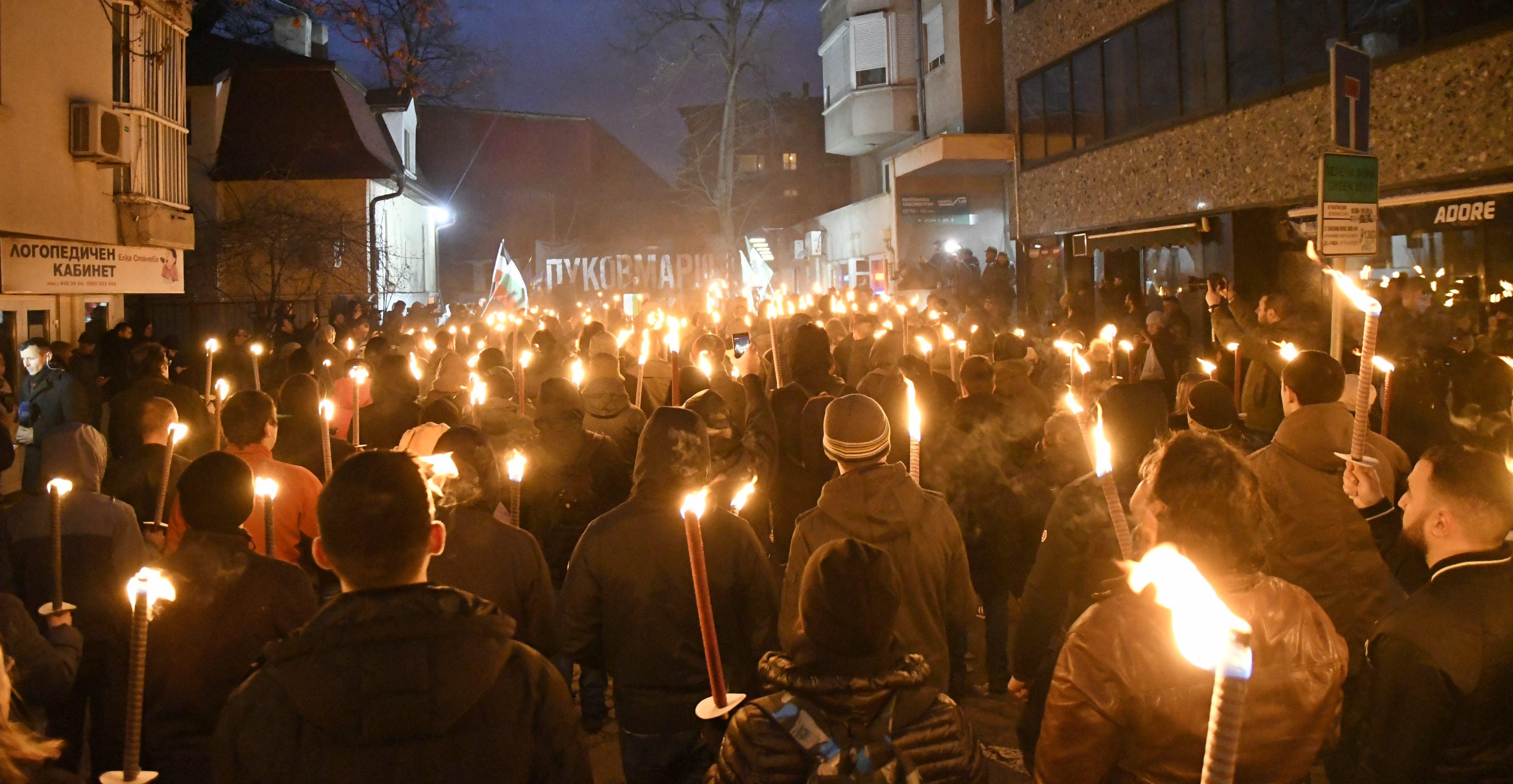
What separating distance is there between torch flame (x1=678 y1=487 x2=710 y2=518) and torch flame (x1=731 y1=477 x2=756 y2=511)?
0.65m

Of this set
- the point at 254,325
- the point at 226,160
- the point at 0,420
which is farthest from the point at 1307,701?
the point at 226,160

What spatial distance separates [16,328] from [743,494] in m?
14.1

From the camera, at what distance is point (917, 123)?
33750mm

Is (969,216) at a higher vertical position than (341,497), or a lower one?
higher

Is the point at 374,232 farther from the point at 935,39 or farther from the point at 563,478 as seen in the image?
the point at 563,478

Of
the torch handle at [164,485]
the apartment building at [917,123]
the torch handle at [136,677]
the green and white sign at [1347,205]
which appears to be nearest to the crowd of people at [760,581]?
the torch handle at [164,485]

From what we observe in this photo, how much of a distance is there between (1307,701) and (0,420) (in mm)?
11735

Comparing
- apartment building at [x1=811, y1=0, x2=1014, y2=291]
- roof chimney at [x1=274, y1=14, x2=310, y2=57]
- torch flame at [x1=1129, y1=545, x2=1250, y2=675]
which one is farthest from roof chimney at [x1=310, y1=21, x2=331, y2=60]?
torch flame at [x1=1129, y1=545, x2=1250, y2=675]

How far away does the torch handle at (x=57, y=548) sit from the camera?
408 centimetres

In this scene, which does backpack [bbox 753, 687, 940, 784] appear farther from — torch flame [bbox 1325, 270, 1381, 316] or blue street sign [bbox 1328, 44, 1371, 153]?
blue street sign [bbox 1328, 44, 1371, 153]

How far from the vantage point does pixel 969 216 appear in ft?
99.9

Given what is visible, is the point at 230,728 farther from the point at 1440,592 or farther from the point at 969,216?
the point at 969,216

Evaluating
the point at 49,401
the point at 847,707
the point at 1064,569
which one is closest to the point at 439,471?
the point at 847,707

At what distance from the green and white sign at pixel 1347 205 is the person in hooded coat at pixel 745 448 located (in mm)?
3372
